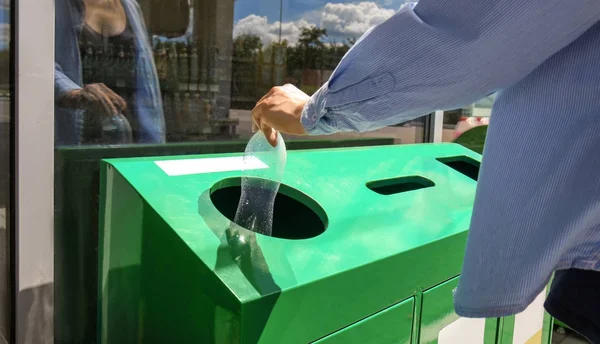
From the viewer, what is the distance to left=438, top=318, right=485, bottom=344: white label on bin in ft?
5.00

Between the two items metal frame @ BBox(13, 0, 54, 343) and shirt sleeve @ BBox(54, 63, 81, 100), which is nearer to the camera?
metal frame @ BBox(13, 0, 54, 343)

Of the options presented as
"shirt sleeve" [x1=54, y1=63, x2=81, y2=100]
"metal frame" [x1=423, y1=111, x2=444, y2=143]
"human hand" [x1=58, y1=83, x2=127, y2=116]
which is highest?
"shirt sleeve" [x1=54, y1=63, x2=81, y2=100]

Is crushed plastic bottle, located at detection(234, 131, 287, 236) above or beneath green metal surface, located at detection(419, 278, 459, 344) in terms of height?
above

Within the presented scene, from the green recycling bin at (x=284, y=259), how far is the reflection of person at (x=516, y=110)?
34cm

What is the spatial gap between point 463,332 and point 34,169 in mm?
1260

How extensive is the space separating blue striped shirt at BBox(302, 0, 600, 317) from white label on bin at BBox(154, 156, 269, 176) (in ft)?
2.03

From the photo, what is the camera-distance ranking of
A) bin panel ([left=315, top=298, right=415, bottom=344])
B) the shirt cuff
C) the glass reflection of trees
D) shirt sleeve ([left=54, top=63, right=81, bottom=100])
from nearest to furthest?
the shirt cuff, bin panel ([left=315, top=298, right=415, bottom=344]), shirt sleeve ([left=54, top=63, right=81, bottom=100]), the glass reflection of trees

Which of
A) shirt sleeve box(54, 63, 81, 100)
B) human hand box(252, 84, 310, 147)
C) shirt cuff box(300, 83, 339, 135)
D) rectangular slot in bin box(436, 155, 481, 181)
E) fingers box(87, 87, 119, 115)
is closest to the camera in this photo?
shirt cuff box(300, 83, 339, 135)

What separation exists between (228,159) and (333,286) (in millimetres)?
628

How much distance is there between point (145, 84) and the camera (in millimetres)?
1763

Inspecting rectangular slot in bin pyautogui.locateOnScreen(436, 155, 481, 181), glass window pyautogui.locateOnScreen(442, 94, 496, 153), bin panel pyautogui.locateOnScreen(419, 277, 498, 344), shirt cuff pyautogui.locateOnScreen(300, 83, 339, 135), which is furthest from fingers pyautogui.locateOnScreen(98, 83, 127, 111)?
glass window pyautogui.locateOnScreen(442, 94, 496, 153)

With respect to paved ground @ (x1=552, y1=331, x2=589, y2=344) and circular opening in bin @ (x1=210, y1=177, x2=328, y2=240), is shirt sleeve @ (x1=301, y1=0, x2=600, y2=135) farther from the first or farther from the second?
paved ground @ (x1=552, y1=331, x2=589, y2=344)

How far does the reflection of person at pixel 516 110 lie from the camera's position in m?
0.69

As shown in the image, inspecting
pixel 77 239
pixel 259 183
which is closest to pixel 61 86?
pixel 77 239
